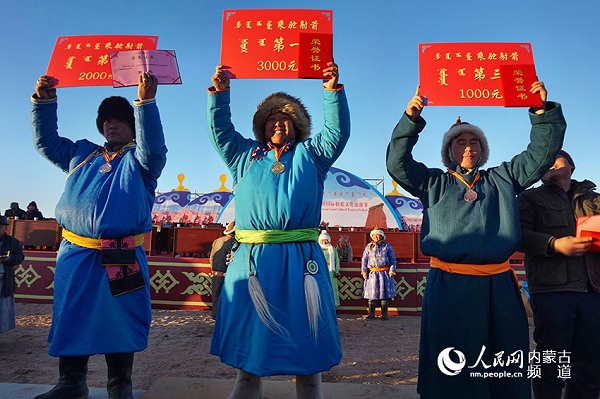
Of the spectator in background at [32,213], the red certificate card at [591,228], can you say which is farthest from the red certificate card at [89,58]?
the spectator in background at [32,213]

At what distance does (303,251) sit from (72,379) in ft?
5.12

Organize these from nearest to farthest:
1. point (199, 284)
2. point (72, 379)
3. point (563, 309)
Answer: point (72, 379) → point (563, 309) → point (199, 284)

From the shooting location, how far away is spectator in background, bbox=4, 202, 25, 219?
378 inches

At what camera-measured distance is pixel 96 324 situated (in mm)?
2016

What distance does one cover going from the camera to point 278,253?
6.33 ft

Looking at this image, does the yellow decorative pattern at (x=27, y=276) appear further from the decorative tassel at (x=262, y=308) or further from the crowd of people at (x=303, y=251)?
the decorative tassel at (x=262, y=308)

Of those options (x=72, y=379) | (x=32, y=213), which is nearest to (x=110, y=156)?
(x=72, y=379)

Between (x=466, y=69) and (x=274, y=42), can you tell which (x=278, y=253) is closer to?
(x=274, y=42)

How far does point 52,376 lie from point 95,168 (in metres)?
3.12

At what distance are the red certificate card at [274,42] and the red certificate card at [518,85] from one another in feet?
3.45

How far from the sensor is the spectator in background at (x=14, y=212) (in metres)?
9.60

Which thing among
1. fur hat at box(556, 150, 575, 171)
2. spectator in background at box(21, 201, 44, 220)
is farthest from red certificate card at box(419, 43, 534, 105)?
spectator in background at box(21, 201, 44, 220)

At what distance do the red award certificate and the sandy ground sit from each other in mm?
3037

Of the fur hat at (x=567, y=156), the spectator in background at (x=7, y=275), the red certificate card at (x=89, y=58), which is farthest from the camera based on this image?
the spectator in background at (x=7, y=275)
